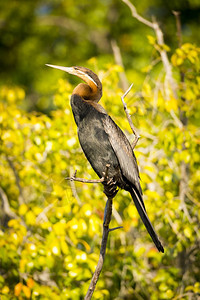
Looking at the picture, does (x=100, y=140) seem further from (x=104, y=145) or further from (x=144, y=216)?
(x=144, y=216)

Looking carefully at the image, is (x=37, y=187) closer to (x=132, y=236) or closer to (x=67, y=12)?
(x=132, y=236)

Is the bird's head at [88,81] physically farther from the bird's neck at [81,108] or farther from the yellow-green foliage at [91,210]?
the yellow-green foliage at [91,210]

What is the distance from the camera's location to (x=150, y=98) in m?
3.62

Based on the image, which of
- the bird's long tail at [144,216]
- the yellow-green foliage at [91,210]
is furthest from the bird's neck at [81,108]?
the yellow-green foliage at [91,210]

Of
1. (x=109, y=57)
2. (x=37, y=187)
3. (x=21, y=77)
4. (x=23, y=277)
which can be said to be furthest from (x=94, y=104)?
(x=21, y=77)

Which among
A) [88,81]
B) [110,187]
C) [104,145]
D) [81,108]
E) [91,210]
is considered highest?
[88,81]

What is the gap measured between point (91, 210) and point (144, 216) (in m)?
0.89

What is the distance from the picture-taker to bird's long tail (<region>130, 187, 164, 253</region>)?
2.09 m

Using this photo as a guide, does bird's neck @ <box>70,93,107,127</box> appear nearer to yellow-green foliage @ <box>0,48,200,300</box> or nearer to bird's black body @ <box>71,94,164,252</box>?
bird's black body @ <box>71,94,164,252</box>

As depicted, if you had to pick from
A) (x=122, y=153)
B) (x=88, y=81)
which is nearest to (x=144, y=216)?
(x=122, y=153)

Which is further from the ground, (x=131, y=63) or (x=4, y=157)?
(x=4, y=157)

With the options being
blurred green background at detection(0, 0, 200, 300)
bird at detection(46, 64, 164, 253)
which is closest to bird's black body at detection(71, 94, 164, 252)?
bird at detection(46, 64, 164, 253)

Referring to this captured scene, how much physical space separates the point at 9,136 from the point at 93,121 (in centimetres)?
125

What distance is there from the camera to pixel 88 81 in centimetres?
232
